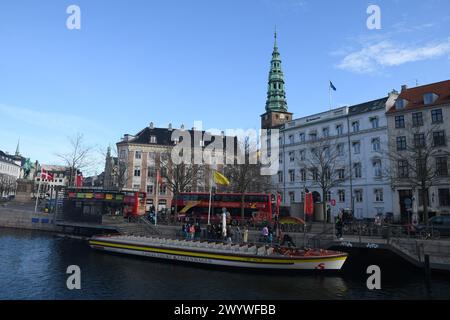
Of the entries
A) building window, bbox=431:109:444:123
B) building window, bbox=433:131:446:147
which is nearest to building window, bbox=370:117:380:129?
building window, bbox=431:109:444:123

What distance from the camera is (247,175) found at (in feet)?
163

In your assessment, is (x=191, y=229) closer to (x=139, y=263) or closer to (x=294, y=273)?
(x=139, y=263)

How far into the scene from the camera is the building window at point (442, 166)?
134ft

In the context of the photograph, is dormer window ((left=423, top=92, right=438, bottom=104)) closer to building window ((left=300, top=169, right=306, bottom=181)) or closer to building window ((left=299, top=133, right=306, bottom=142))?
building window ((left=299, top=133, right=306, bottom=142))

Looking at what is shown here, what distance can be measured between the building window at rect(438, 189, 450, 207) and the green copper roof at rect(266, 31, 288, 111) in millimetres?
42900

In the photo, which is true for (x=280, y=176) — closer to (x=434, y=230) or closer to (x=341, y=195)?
(x=341, y=195)

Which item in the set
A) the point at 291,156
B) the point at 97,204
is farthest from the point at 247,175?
the point at 97,204

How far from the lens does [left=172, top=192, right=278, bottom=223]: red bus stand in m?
38.8

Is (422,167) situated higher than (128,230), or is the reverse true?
(422,167)

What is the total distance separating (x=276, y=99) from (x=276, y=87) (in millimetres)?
3198

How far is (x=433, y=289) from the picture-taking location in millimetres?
18812
